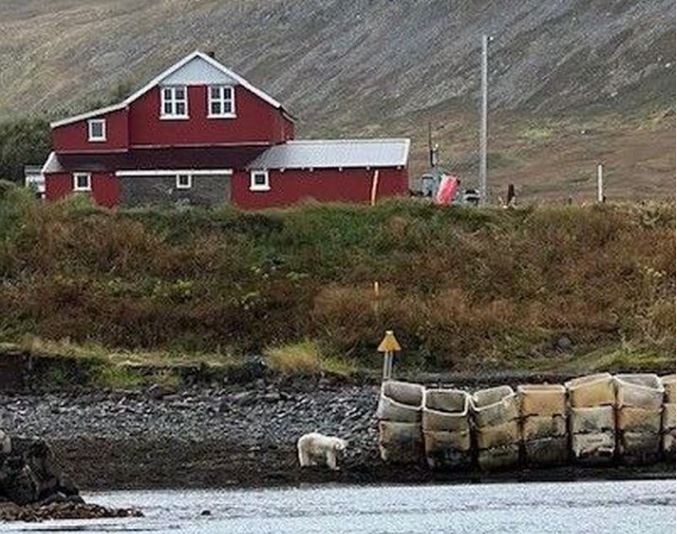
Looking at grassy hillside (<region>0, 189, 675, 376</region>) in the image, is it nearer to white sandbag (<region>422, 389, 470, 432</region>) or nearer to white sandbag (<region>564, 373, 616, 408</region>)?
white sandbag (<region>422, 389, 470, 432</region>)

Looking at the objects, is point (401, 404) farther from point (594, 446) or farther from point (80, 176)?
point (80, 176)

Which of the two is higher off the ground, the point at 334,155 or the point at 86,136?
the point at 86,136

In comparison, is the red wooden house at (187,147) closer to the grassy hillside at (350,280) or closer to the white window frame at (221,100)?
the white window frame at (221,100)

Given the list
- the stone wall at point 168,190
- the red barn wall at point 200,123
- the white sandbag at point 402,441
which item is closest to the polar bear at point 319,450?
the white sandbag at point 402,441

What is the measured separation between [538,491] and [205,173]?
138 feet

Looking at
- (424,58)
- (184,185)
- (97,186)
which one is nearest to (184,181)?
(184,185)

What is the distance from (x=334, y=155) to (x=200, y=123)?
5166 millimetres

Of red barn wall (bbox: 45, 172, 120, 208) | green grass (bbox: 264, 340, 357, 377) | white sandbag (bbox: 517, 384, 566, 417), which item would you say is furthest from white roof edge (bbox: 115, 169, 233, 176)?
white sandbag (bbox: 517, 384, 566, 417)

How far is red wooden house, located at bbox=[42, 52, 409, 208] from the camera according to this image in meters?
76.1

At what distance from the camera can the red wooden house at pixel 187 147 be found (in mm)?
76125

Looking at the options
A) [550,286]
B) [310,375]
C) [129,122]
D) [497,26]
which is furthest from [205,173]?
[497,26]

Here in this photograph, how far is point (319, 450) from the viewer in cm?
4028

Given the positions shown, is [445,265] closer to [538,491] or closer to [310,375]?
[310,375]

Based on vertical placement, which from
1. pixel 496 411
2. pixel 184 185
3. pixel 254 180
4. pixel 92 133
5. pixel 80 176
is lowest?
pixel 496 411
